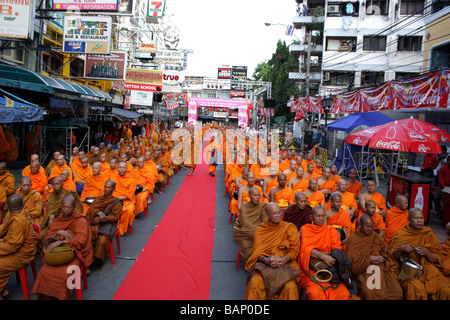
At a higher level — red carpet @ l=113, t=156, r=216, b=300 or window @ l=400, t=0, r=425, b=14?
window @ l=400, t=0, r=425, b=14

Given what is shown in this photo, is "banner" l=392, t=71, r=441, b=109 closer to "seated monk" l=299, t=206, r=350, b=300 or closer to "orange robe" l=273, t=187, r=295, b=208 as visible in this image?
"orange robe" l=273, t=187, r=295, b=208

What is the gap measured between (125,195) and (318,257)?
15.4 ft

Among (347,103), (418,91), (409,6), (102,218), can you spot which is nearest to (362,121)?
(347,103)

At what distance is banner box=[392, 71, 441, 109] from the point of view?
7305 mm

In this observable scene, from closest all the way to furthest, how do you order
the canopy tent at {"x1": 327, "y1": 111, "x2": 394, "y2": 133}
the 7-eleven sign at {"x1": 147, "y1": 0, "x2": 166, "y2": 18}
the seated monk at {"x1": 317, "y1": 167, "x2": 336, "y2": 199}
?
the seated monk at {"x1": 317, "y1": 167, "x2": 336, "y2": 199} < the canopy tent at {"x1": 327, "y1": 111, "x2": 394, "y2": 133} < the 7-eleven sign at {"x1": 147, "y1": 0, "x2": 166, "y2": 18}

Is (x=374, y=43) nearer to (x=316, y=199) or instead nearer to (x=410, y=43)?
(x=410, y=43)

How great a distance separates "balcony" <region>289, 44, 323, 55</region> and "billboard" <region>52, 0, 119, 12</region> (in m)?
25.6

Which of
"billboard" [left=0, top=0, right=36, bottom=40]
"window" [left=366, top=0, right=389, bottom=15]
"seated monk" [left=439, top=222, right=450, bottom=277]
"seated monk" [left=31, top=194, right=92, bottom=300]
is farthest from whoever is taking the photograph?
"window" [left=366, top=0, right=389, bottom=15]

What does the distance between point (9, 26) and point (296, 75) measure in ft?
91.8

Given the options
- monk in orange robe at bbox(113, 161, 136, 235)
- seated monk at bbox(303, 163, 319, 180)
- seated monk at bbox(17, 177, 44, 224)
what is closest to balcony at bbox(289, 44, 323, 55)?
seated monk at bbox(303, 163, 319, 180)

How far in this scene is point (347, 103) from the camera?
12250 mm

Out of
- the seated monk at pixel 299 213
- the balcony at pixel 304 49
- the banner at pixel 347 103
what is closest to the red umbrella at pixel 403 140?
the seated monk at pixel 299 213

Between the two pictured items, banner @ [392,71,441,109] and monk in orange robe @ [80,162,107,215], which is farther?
monk in orange robe @ [80,162,107,215]
